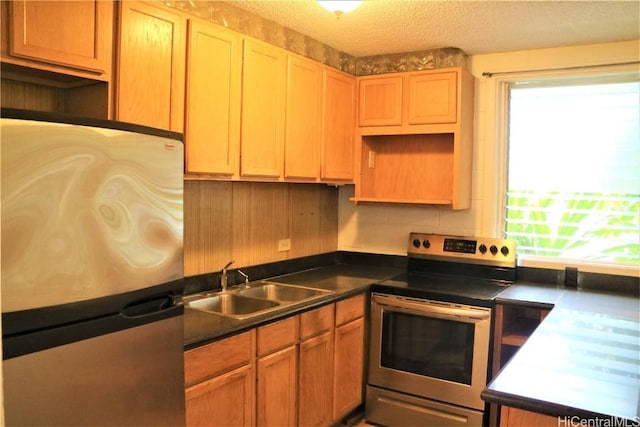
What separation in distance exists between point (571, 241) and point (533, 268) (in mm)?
293

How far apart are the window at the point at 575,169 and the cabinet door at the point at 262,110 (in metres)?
1.66

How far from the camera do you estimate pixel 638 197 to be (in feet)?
10.5

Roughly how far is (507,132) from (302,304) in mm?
1915

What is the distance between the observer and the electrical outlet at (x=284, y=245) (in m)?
3.46

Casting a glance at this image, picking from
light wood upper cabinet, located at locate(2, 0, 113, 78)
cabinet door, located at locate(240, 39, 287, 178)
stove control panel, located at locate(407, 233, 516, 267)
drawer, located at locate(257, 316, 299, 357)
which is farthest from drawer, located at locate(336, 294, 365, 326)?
light wood upper cabinet, located at locate(2, 0, 113, 78)

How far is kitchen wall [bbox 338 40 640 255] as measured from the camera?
3256 millimetres

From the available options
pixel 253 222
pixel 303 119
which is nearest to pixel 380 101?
pixel 303 119

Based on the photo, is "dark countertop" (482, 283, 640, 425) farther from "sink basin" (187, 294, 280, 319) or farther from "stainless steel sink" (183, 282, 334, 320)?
"sink basin" (187, 294, 280, 319)

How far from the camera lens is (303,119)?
10.2 feet

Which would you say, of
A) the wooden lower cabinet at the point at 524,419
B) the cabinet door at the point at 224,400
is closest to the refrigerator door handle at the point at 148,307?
the cabinet door at the point at 224,400

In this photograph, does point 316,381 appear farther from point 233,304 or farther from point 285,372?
point 233,304

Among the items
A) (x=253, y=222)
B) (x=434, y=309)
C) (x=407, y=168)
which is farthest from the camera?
(x=407, y=168)

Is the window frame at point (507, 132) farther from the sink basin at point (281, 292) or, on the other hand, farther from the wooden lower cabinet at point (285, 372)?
the sink basin at point (281, 292)

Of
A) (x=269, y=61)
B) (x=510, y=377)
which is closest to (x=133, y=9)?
(x=269, y=61)
